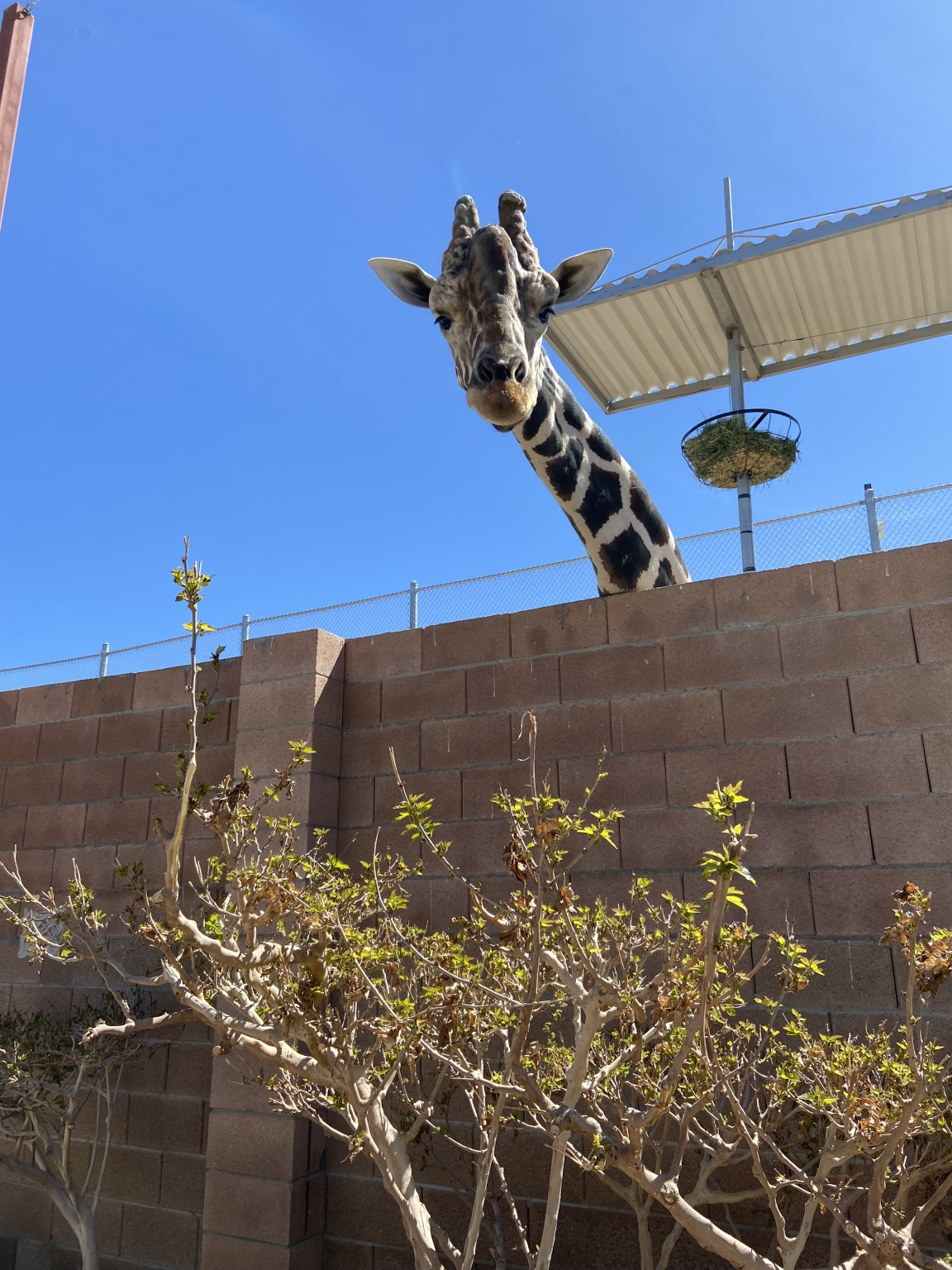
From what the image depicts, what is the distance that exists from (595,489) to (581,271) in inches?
45.7

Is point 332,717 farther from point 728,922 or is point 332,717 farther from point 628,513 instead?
point 728,922

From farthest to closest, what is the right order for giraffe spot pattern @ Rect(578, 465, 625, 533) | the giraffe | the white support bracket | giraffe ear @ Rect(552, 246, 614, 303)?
1. the white support bracket
2. giraffe spot pattern @ Rect(578, 465, 625, 533)
3. giraffe ear @ Rect(552, 246, 614, 303)
4. the giraffe

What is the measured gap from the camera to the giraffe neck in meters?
5.06

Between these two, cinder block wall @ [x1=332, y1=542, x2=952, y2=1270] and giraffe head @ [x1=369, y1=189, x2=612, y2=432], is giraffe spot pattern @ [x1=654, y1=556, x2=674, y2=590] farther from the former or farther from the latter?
giraffe head @ [x1=369, y1=189, x2=612, y2=432]

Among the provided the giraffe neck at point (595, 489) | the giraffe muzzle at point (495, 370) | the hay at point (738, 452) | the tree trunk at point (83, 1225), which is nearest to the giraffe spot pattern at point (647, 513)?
the giraffe neck at point (595, 489)

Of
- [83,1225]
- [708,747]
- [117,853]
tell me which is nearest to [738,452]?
[708,747]

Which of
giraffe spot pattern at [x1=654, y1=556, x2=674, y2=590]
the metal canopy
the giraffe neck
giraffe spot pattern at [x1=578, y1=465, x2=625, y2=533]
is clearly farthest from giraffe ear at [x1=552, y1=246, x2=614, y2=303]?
the metal canopy

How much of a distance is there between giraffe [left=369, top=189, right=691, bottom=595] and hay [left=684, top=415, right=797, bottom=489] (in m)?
2.39

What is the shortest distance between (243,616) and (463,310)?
15.7ft

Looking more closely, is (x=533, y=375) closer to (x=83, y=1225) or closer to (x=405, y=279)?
(x=405, y=279)

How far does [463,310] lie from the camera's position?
4523 millimetres

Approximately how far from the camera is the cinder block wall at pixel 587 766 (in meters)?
3.94

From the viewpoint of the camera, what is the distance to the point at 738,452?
780 centimetres

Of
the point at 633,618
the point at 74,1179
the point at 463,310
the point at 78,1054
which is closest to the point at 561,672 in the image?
the point at 633,618
